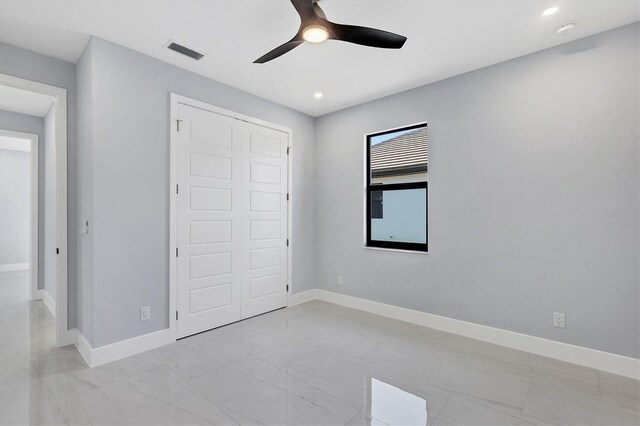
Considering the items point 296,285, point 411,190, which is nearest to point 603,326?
point 411,190

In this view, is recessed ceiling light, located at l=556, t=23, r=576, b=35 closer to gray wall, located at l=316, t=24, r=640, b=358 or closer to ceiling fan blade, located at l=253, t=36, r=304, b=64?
gray wall, located at l=316, t=24, r=640, b=358

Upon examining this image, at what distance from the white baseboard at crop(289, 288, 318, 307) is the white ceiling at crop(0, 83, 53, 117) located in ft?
12.6

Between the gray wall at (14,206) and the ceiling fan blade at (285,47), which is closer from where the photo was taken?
the ceiling fan blade at (285,47)

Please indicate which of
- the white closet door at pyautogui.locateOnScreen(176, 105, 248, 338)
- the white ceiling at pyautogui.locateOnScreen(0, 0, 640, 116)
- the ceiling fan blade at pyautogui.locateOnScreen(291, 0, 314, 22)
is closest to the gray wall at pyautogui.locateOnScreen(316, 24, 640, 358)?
the white ceiling at pyautogui.locateOnScreen(0, 0, 640, 116)

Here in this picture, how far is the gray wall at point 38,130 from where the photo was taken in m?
4.18

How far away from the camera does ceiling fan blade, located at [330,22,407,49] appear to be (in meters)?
1.94

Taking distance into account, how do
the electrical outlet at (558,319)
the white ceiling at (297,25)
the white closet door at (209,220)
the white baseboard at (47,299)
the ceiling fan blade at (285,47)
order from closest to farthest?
the ceiling fan blade at (285,47) < the white ceiling at (297,25) < the electrical outlet at (558,319) < the white closet door at (209,220) < the white baseboard at (47,299)

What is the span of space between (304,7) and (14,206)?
864 centimetres

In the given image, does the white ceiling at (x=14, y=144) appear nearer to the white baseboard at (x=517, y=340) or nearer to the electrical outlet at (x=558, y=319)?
the white baseboard at (x=517, y=340)

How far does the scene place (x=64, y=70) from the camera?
2.97 meters

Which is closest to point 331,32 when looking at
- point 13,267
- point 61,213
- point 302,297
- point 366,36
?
point 366,36

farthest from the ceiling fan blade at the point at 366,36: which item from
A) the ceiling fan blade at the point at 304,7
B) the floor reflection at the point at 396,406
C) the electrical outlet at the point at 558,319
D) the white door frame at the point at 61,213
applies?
the white door frame at the point at 61,213

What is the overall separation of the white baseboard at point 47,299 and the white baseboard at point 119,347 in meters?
1.46

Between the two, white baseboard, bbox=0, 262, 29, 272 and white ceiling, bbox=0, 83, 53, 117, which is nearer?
white ceiling, bbox=0, 83, 53, 117
